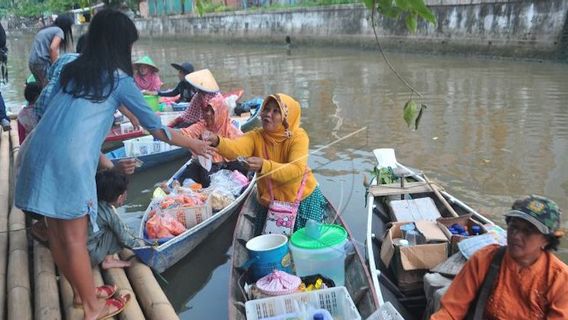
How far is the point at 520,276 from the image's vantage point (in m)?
2.67

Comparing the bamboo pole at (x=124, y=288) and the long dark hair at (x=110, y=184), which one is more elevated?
the long dark hair at (x=110, y=184)

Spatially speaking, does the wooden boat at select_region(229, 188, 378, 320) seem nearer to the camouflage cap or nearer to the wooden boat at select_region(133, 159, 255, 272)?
the wooden boat at select_region(133, 159, 255, 272)

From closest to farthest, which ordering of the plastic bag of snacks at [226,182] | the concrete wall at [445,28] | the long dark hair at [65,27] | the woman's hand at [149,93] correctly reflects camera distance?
the plastic bag of snacks at [226,182]
the long dark hair at [65,27]
the woman's hand at [149,93]
the concrete wall at [445,28]

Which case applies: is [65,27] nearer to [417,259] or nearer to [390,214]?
[390,214]

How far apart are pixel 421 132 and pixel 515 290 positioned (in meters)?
7.30

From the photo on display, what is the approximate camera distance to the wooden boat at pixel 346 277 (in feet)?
11.7

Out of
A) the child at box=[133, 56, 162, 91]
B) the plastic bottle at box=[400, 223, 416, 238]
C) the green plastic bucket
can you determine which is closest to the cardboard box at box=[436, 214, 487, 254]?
the plastic bottle at box=[400, 223, 416, 238]

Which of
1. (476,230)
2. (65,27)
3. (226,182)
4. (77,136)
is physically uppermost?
(65,27)

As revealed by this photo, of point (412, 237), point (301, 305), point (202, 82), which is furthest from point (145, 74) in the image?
point (301, 305)

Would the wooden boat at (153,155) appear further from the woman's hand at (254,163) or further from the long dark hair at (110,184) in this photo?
the woman's hand at (254,163)

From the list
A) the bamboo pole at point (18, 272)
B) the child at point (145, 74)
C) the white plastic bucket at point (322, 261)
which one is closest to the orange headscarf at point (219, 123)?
the bamboo pole at point (18, 272)

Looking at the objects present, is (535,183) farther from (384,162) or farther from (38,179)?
(38,179)

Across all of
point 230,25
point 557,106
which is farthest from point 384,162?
point 230,25

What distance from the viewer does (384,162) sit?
6.14 metres
